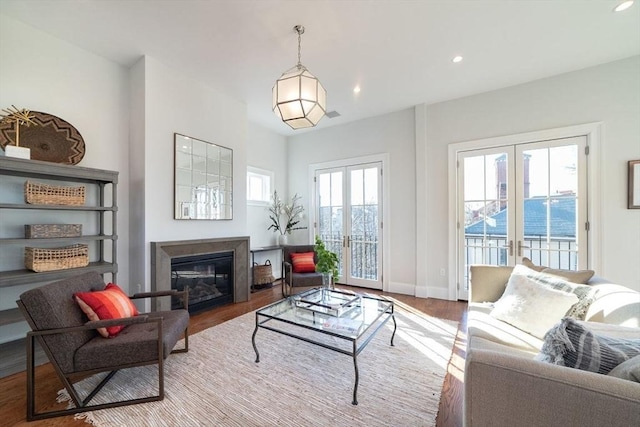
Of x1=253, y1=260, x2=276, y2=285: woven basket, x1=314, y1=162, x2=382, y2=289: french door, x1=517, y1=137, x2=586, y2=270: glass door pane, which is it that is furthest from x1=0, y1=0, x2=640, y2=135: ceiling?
x1=253, y1=260, x2=276, y2=285: woven basket

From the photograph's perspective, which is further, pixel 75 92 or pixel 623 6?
pixel 75 92

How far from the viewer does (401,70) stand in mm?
3242

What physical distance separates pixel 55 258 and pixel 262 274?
275 cm

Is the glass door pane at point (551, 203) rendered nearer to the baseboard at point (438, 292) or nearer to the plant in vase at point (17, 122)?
the baseboard at point (438, 292)

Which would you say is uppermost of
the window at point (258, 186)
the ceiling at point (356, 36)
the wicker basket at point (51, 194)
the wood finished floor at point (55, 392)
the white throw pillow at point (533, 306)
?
the ceiling at point (356, 36)

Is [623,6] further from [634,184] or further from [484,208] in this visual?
[484,208]

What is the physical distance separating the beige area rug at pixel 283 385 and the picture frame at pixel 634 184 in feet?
8.84

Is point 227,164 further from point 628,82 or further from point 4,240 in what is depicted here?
point 628,82

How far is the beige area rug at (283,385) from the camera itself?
161 cm

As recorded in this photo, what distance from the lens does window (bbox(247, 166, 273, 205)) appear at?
489 centimetres

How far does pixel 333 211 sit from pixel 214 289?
257cm

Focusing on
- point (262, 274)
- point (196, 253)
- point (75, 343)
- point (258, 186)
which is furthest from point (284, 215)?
point (75, 343)

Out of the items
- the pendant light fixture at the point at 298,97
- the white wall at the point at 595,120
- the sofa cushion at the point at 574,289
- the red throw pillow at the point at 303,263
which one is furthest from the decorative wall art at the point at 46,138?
the white wall at the point at 595,120

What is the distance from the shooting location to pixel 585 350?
101 centimetres
